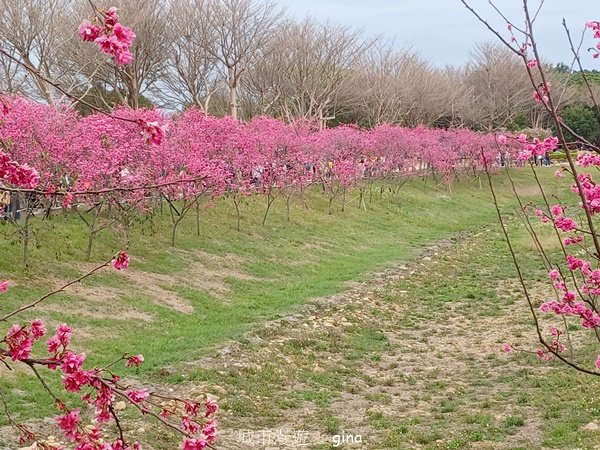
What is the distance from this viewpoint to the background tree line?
A: 2944 cm

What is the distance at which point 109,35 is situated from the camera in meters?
2.00

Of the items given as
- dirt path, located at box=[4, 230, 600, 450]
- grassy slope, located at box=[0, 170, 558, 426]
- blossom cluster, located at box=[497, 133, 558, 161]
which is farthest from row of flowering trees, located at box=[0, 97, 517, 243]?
dirt path, located at box=[4, 230, 600, 450]

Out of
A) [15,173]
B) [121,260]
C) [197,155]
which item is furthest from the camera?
[197,155]

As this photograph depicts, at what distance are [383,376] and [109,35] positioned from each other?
9.89 m

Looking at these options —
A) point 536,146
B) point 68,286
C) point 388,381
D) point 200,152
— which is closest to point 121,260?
point 536,146

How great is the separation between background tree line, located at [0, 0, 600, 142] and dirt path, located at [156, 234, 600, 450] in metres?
12.6

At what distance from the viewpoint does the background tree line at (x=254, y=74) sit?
2944 cm

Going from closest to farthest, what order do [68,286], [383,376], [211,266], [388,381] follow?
[68,286], [388,381], [383,376], [211,266]

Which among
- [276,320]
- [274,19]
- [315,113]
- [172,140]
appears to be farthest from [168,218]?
[315,113]

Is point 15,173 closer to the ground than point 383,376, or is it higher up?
higher up

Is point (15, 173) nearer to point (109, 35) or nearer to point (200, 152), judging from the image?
point (109, 35)

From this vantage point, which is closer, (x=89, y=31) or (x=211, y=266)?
(x=89, y=31)

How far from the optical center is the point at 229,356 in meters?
11.4

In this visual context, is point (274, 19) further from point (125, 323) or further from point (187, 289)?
point (125, 323)
